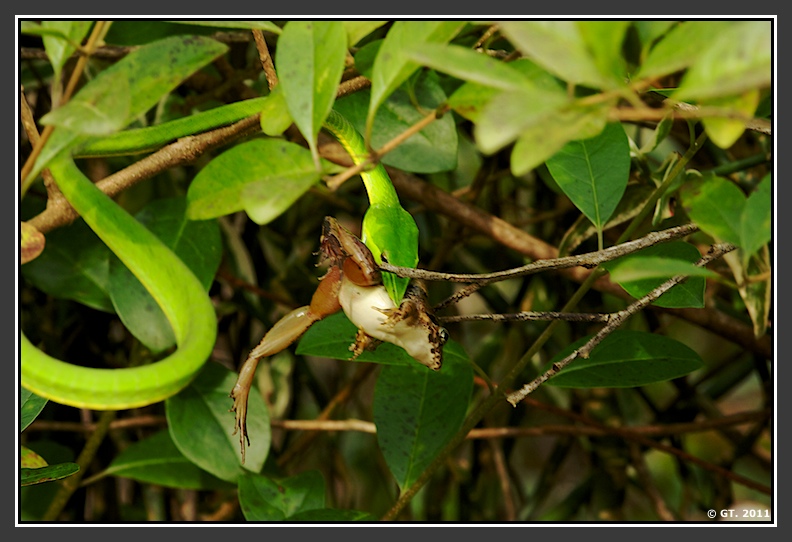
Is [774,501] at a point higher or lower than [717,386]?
higher

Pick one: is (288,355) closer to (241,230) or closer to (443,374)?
(241,230)

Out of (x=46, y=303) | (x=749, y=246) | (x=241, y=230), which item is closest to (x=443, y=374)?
(x=749, y=246)

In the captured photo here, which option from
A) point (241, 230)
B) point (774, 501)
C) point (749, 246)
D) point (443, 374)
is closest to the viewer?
point (749, 246)

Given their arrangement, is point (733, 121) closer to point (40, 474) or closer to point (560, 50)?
point (560, 50)

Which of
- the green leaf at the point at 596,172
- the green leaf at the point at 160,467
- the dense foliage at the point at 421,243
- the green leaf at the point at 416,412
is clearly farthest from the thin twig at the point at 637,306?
the green leaf at the point at 160,467

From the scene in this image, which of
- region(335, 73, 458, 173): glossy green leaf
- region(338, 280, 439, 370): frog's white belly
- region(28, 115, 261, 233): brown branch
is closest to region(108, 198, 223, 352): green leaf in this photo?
region(28, 115, 261, 233): brown branch

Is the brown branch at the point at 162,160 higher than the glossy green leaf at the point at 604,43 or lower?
lower

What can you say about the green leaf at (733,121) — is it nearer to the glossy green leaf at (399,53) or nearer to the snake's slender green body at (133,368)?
the glossy green leaf at (399,53)
